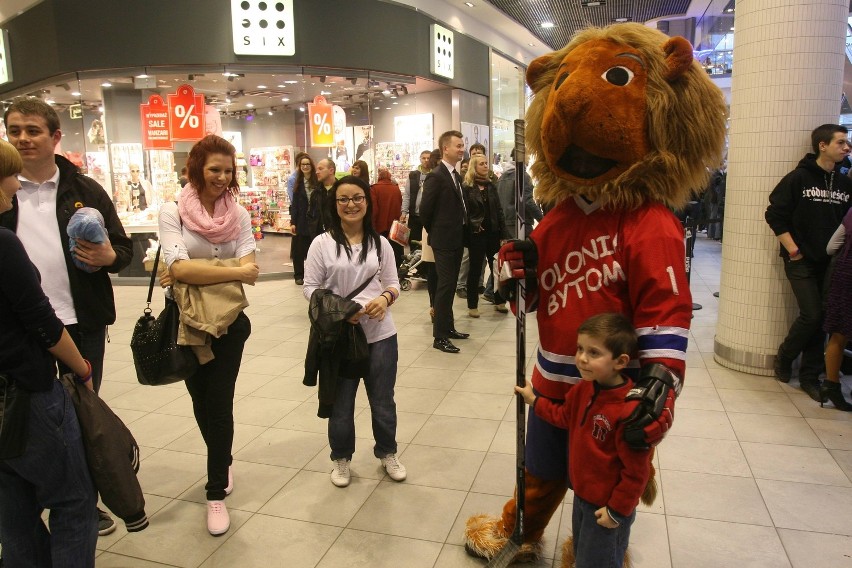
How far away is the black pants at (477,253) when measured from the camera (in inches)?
229

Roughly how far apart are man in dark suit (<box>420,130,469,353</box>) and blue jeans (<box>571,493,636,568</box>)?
3.26 meters

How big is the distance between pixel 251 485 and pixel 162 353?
2.93 ft

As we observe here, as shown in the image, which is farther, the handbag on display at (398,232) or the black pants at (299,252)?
the black pants at (299,252)

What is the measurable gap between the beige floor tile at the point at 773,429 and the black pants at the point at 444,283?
230 centimetres

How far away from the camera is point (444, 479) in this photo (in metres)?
2.96

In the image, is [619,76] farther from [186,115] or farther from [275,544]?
[186,115]

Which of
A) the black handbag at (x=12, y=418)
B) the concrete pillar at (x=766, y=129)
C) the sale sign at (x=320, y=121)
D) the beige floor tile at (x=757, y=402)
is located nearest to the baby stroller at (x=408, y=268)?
the sale sign at (x=320, y=121)

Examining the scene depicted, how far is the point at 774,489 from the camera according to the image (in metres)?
2.80

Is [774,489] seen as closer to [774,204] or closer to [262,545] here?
[774,204]

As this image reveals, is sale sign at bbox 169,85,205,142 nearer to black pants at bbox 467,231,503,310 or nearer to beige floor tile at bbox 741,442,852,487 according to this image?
black pants at bbox 467,231,503,310

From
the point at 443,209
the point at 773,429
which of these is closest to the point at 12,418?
the point at 773,429

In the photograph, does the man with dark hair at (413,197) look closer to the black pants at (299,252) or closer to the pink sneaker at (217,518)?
the black pants at (299,252)

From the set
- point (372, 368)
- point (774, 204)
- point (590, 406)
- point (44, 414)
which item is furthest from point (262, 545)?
point (774, 204)

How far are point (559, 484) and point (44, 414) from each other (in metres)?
1.63
